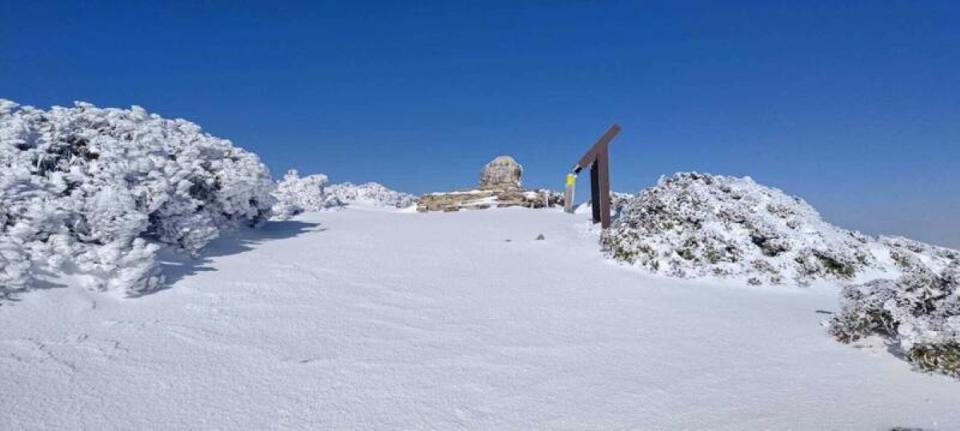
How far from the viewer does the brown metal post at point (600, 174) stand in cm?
1103

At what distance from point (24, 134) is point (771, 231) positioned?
36.5 feet

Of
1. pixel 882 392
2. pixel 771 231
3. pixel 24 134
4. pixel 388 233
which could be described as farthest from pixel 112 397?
pixel 771 231

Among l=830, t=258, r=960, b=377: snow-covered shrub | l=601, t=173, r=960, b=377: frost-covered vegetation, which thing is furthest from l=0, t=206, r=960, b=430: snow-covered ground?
l=601, t=173, r=960, b=377: frost-covered vegetation

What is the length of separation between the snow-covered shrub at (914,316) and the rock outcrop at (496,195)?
12.7 m

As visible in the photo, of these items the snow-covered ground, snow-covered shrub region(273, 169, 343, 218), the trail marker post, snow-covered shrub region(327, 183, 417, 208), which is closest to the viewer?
the snow-covered ground

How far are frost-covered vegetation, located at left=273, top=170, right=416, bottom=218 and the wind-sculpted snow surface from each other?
7574mm

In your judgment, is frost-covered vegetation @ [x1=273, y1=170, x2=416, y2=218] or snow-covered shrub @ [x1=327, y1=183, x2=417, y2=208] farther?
snow-covered shrub @ [x1=327, y1=183, x2=417, y2=208]

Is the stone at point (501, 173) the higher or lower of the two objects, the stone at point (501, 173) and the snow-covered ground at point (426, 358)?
the higher

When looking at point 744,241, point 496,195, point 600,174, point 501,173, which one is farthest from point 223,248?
point 501,173

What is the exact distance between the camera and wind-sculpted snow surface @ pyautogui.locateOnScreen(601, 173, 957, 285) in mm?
8725

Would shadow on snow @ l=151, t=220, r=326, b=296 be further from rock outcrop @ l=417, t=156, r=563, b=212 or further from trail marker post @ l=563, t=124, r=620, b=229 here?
rock outcrop @ l=417, t=156, r=563, b=212

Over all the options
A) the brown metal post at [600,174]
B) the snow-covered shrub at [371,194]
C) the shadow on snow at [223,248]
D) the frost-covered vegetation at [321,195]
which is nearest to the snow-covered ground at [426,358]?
the shadow on snow at [223,248]

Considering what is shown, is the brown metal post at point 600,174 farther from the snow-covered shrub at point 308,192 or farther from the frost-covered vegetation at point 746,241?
the snow-covered shrub at point 308,192

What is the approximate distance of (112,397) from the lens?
3609 mm
